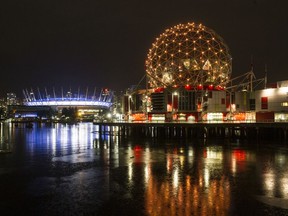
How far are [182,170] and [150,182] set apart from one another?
16.5ft

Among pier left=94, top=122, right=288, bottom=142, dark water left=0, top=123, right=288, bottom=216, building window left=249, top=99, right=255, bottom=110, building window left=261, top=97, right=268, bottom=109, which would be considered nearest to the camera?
dark water left=0, top=123, right=288, bottom=216

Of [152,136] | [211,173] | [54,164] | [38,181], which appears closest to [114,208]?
[38,181]

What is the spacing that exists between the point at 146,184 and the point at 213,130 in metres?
35.8

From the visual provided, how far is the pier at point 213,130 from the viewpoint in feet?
165

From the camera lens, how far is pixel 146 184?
22.1m

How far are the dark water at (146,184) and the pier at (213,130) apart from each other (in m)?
15.4

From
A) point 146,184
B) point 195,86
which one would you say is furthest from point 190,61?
point 146,184

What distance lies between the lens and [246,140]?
169ft

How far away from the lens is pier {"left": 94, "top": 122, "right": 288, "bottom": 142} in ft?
165

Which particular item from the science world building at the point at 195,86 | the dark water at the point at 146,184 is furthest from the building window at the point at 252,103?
the dark water at the point at 146,184

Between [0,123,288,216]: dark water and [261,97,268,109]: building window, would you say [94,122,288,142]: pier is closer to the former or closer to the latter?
[261,97,268,109]: building window

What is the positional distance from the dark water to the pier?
15438 mm

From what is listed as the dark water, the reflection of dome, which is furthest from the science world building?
the dark water

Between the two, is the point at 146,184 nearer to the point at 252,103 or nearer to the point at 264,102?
the point at 264,102
